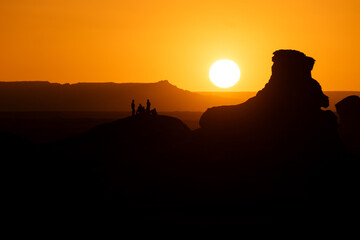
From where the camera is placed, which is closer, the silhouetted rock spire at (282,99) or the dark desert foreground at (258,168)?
the dark desert foreground at (258,168)

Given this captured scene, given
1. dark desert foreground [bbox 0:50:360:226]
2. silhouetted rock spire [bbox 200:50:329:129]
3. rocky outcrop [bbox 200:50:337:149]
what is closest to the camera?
dark desert foreground [bbox 0:50:360:226]

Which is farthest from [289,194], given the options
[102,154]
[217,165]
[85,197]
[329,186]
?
[85,197]

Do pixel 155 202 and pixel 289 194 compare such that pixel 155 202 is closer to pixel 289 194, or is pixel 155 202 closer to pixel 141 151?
pixel 289 194

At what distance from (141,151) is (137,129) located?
553cm

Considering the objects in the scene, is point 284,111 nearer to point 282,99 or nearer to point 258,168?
point 282,99

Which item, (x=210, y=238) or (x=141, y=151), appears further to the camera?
(x=141, y=151)

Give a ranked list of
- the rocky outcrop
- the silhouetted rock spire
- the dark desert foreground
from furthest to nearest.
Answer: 1. the silhouetted rock spire
2. the rocky outcrop
3. the dark desert foreground

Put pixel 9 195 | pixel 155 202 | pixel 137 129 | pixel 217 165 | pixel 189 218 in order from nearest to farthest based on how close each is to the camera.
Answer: pixel 9 195 < pixel 189 218 < pixel 155 202 < pixel 217 165 < pixel 137 129

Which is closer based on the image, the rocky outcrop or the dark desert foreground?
the dark desert foreground

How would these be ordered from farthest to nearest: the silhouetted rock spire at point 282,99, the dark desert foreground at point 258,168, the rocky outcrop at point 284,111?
the silhouetted rock spire at point 282,99
the rocky outcrop at point 284,111
the dark desert foreground at point 258,168

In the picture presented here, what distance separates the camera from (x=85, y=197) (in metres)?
10.4

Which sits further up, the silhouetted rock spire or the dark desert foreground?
the silhouetted rock spire

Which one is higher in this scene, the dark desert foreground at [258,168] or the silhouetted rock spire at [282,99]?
the silhouetted rock spire at [282,99]

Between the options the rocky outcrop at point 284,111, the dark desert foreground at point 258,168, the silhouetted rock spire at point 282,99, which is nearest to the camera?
the dark desert foreground at point 258,168
